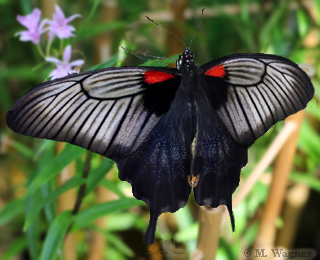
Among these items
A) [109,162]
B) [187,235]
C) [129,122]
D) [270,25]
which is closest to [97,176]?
[109,162]

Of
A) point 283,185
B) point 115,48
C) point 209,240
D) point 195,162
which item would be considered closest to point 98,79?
point 195,162

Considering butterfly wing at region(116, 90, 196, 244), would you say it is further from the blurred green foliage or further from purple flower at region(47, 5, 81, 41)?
purple flower at region(47, 5, 81, 41)

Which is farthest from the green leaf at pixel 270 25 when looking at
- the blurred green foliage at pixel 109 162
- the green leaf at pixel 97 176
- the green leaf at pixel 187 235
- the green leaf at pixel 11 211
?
the green leaf at pixel 11 211

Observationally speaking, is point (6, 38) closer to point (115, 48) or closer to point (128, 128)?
point (115, 48)

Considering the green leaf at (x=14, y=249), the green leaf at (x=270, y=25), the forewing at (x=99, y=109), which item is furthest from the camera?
the green leaf at (x=270, y=25)

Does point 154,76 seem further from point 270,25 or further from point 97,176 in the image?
point 270,25

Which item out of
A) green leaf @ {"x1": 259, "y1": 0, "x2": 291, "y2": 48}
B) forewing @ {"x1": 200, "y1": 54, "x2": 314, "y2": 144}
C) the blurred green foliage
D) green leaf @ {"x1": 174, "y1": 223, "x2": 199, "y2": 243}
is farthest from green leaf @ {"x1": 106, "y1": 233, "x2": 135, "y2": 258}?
green leaf @ {"x1": 259, "y1": 0, "x2": 291, "y2": 48}

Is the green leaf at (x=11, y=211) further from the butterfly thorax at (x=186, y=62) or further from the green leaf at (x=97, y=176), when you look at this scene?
the butterfly thorax at (x=186, y=62)
